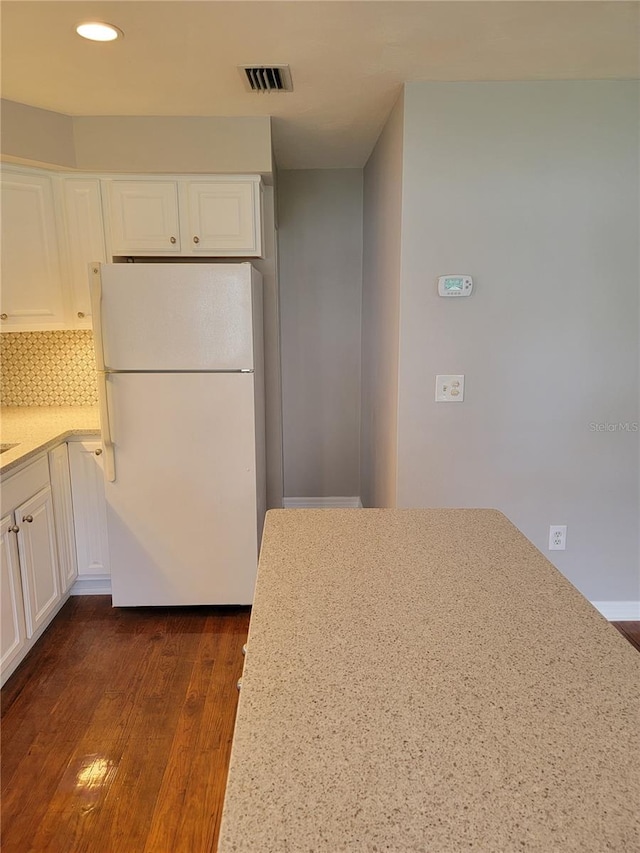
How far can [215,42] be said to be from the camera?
1752mm

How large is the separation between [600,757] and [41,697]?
2098 millimetres

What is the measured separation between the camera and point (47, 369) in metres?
2.93

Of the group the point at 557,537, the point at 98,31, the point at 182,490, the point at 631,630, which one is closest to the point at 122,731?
→ the point at 182,490

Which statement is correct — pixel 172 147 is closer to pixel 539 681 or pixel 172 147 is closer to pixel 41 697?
pixel 41 697

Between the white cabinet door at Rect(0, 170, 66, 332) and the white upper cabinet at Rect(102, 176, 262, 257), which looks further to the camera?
the white upper cabinet at Rect(102, 176, 262, 257)

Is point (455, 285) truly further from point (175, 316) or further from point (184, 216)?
point (184, 216)

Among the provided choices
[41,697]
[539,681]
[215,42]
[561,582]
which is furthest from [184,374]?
[539,681]

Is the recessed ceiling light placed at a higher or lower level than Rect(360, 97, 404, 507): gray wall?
higher

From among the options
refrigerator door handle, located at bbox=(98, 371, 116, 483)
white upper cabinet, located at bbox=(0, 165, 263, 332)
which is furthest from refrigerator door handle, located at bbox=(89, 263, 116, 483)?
white upper cabinet, located at bbox=(0, 165, 263, 332)

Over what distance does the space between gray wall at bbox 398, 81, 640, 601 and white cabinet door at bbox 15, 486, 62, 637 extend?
62.5 inches

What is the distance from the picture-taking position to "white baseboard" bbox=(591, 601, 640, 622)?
2537 millimetres

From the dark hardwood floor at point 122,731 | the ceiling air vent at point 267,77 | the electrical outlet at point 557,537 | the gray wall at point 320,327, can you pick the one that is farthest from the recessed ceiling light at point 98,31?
the electrical outlet at point 557,537

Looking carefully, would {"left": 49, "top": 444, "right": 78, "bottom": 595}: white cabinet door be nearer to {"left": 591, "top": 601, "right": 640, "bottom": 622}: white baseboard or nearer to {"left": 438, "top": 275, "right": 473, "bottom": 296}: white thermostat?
{"left": 438, "top": 275, "right": 473, "bottom": 296}: white thermostat

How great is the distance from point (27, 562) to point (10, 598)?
18cm
